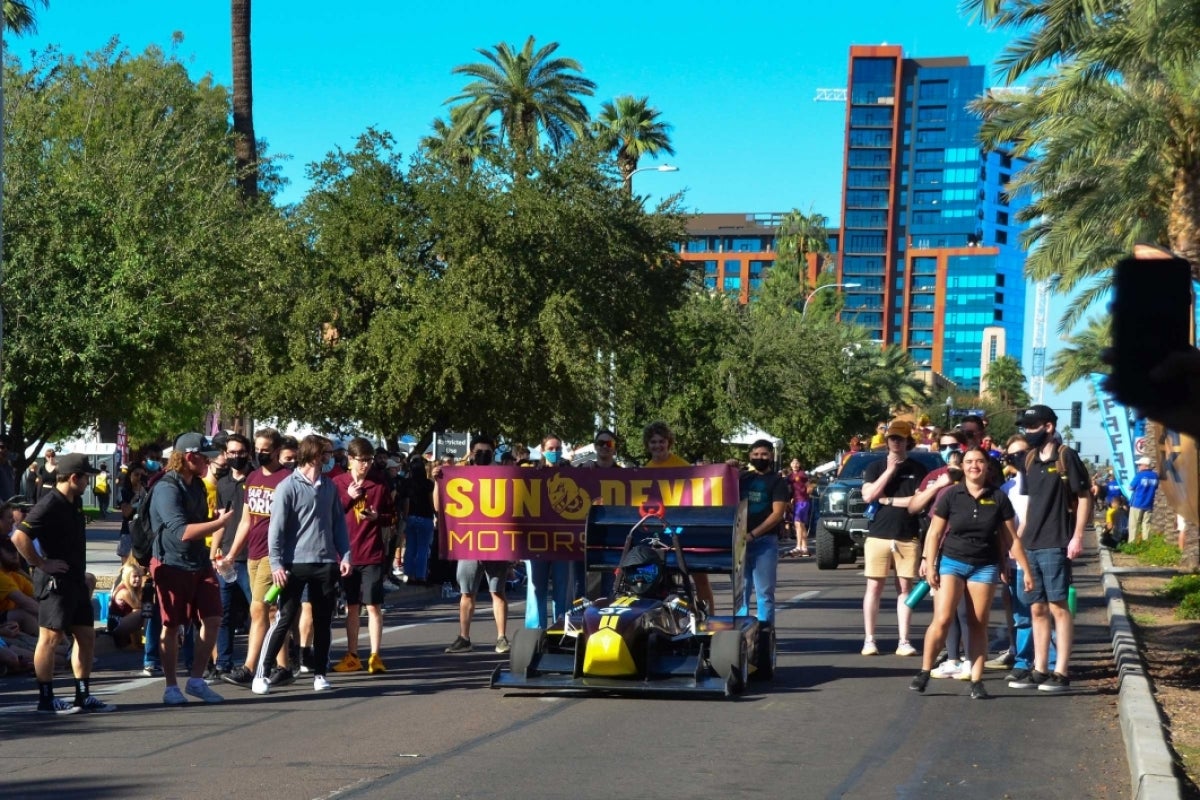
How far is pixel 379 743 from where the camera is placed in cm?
980

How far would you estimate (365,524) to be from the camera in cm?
1326

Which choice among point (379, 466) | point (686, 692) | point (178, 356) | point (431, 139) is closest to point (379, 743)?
point (686, 692)

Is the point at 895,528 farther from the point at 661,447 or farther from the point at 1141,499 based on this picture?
the point at 1141,499

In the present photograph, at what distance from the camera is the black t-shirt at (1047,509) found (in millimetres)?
12227

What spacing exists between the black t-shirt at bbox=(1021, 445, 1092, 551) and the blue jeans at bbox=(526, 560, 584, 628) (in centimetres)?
410

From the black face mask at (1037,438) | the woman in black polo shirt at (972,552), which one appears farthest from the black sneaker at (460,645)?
the black face mask at (1037,438)

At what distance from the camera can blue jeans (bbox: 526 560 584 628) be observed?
46.1ft

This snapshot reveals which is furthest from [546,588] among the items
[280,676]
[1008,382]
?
[1008,382]

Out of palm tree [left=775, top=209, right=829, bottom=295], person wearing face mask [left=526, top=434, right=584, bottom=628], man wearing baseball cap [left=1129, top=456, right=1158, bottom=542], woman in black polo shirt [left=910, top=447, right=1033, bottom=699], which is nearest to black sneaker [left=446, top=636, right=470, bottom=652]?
person wearing face mask [left=526, top=434, right=584, bottom=628]

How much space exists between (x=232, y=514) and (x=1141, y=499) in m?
23.1

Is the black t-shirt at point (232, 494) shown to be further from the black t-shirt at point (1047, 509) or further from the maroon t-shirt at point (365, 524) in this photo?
the black t-shirt at point (1047, 509)

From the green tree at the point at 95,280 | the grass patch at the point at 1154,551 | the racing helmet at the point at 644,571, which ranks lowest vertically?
the grass patch at the point at 1154,551

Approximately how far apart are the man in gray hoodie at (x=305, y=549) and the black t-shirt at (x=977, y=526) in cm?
470

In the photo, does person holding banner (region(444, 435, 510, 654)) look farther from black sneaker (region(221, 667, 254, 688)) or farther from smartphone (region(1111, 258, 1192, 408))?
smartphone (region(1111, 258, 1192, 408))
